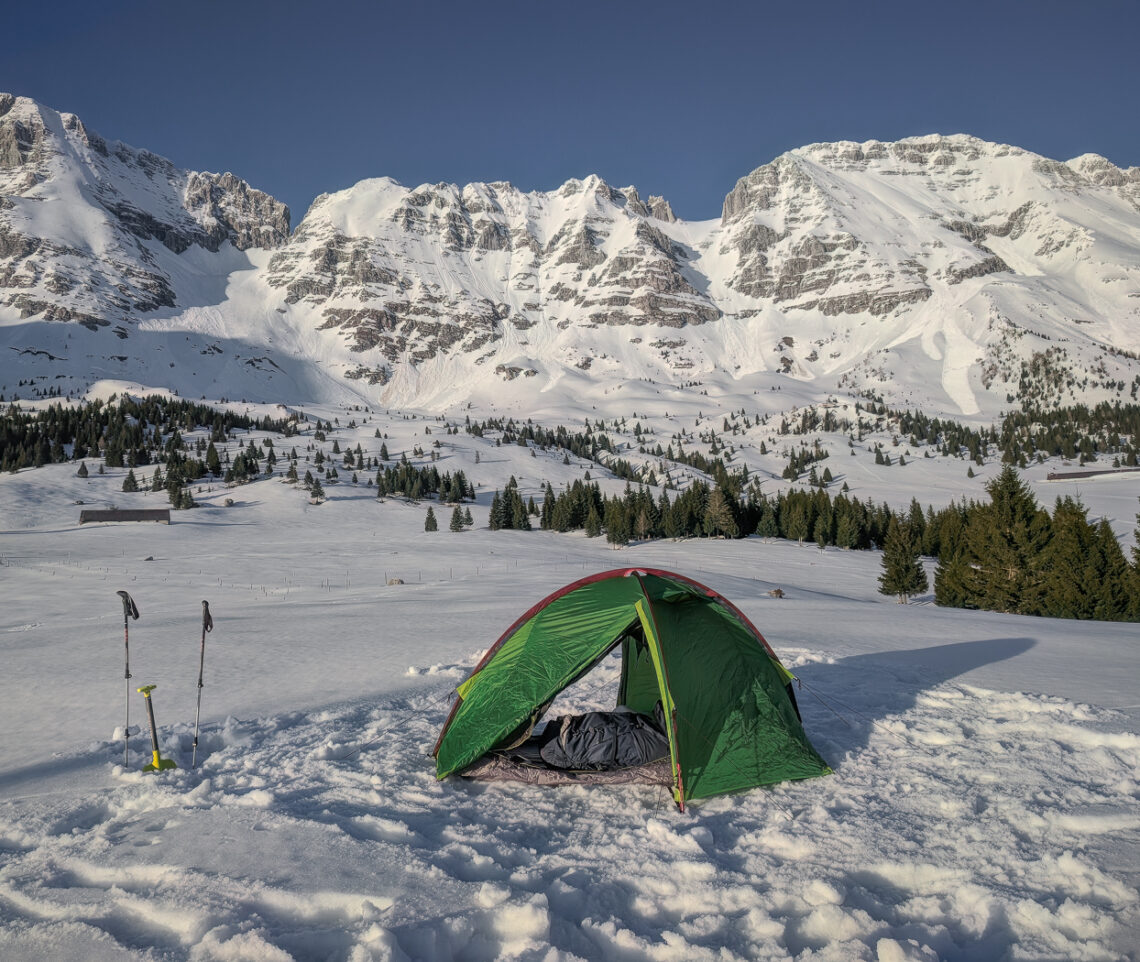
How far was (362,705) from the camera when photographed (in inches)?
435

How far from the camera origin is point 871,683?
38.4ft

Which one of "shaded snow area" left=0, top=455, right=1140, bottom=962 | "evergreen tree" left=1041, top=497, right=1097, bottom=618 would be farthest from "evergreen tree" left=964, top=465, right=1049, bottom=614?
"shaded snow area" left=0, top=455, right=1140, bottom=962

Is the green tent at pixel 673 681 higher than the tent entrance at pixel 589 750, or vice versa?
the green tent at pixel 673 681

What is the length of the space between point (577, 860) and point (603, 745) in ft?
6.69

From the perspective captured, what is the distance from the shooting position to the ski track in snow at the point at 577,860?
15.5 ft

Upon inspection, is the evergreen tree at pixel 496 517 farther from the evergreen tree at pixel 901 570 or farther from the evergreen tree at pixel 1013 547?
the evergreen tree at pixel 1013 547

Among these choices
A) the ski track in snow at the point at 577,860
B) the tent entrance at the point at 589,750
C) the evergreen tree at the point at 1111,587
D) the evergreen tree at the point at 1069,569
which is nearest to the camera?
the ski track in snow at the point at 577,860

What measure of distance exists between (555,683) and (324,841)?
3055 mm

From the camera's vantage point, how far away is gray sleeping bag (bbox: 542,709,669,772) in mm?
7855

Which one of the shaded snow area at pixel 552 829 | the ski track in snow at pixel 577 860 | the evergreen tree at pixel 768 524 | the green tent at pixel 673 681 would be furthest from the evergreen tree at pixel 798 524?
the green tent at pixel 673 681

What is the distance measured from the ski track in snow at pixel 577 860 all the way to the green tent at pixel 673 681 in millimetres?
427

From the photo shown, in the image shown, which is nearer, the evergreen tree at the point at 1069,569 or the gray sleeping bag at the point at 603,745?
the gray sleeping bag at the point at 603,745

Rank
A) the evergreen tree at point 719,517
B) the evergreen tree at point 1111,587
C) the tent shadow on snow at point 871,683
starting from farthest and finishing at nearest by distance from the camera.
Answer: the evergreen tree at point 719,517
the evergreen tree at point 1111,587
the tent shadow on snow at point 871,683

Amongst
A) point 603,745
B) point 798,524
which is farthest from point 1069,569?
point 798,524
